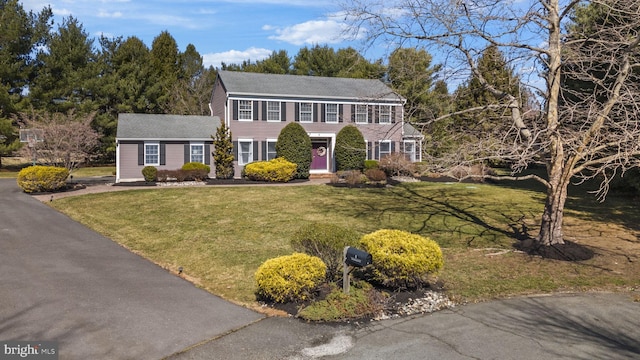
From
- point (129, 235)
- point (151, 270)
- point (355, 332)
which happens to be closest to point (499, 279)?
point (355, 332)

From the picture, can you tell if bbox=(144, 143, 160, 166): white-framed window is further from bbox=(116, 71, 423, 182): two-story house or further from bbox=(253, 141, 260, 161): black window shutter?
bbox=(253, 141, 260, 161): black window shutter

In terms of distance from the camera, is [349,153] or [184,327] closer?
[184,327]

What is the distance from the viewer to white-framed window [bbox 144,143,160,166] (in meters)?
28.1

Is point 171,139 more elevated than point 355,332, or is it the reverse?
point 171,139

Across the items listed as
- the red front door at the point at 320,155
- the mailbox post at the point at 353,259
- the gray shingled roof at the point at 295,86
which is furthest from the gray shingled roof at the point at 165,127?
the mailbox post at the point at 353,259

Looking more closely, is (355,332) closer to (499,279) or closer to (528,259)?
(499,279)

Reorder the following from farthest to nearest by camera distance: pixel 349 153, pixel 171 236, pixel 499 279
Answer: pixel 349 153, pixel 171 236, pixel 499 279

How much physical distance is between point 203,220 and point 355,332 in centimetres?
1019

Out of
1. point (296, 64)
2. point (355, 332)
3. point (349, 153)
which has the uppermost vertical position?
point (296, 64)

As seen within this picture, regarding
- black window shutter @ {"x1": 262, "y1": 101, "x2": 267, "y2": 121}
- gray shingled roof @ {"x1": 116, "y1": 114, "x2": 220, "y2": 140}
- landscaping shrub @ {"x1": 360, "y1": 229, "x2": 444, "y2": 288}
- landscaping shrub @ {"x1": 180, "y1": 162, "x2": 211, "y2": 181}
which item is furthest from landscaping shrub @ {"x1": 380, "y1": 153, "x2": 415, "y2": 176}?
landscaping shrub @ {"x1": 360, "y1": 229, "x2": 444, "y2": 288}

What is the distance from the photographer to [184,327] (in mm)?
6809

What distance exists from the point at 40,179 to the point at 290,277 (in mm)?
19840

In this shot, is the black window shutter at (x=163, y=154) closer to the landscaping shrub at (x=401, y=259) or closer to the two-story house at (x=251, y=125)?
the two-story house at (x=251, y=125)

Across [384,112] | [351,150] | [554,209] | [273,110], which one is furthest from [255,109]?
[554,209]
